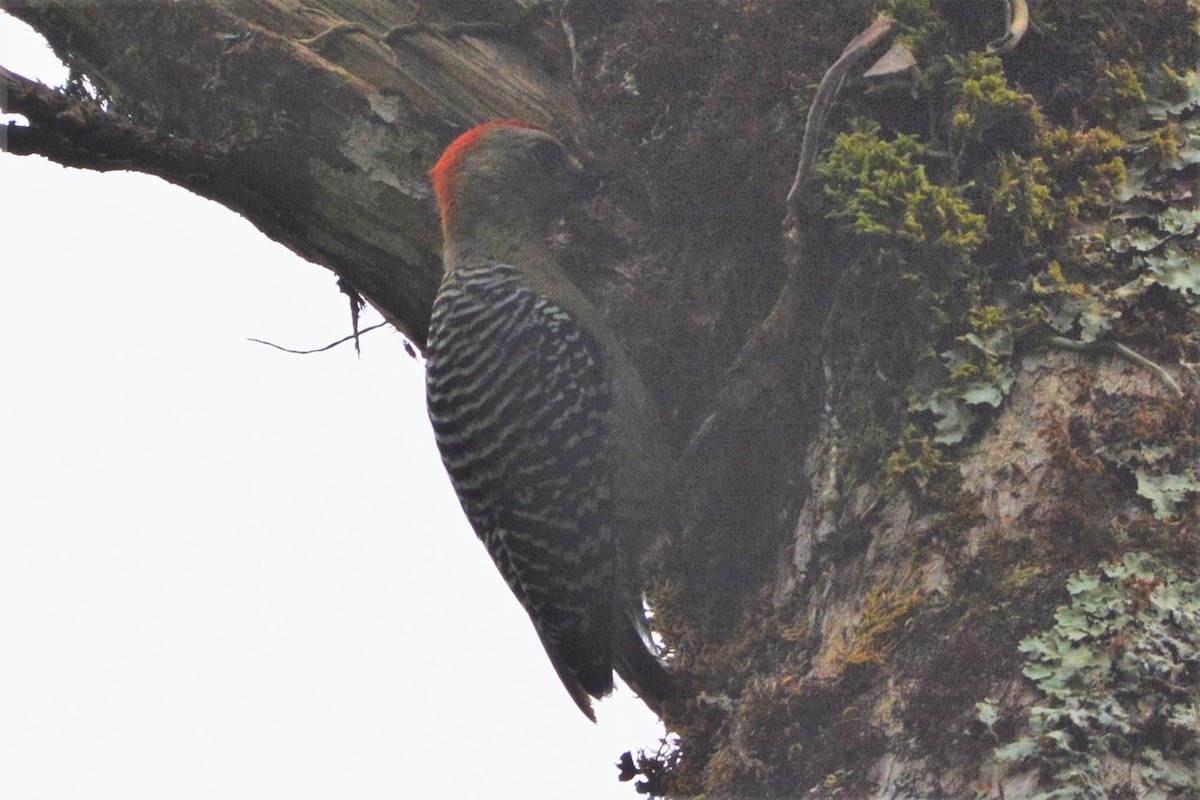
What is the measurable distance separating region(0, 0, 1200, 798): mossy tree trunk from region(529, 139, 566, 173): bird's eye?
0.11m

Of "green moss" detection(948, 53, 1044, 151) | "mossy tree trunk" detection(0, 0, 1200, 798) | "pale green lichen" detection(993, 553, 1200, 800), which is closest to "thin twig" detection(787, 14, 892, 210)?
"mossy tree trunk" detection(0, 0, 1200, 798)

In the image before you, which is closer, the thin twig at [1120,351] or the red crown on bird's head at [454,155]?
the thin twig at [1120,351]

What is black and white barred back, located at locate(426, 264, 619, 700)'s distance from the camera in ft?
14.4

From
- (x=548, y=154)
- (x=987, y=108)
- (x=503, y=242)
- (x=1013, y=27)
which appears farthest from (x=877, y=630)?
(x=503, y=242)

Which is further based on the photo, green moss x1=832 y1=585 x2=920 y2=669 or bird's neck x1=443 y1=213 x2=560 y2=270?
bird's neck x1=443 y1=213 x2=560 y2=270

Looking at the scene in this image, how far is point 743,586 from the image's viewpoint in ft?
12.4

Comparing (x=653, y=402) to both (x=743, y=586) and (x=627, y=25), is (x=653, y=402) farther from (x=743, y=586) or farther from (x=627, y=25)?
(x=627, y=25)

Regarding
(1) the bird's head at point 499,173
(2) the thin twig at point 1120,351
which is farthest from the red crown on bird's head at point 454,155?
(2) the thin twig at point 1120,351

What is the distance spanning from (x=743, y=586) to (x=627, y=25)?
2.04 meters

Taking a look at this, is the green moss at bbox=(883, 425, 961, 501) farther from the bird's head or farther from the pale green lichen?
the bird's head

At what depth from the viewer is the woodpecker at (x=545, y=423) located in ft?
14.5

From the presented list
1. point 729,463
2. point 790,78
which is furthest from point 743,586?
point 790,78

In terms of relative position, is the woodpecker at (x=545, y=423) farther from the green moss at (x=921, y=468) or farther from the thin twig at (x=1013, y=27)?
the thin twig at (x=1013, y=27)

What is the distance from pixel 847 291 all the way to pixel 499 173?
1.68 metres
